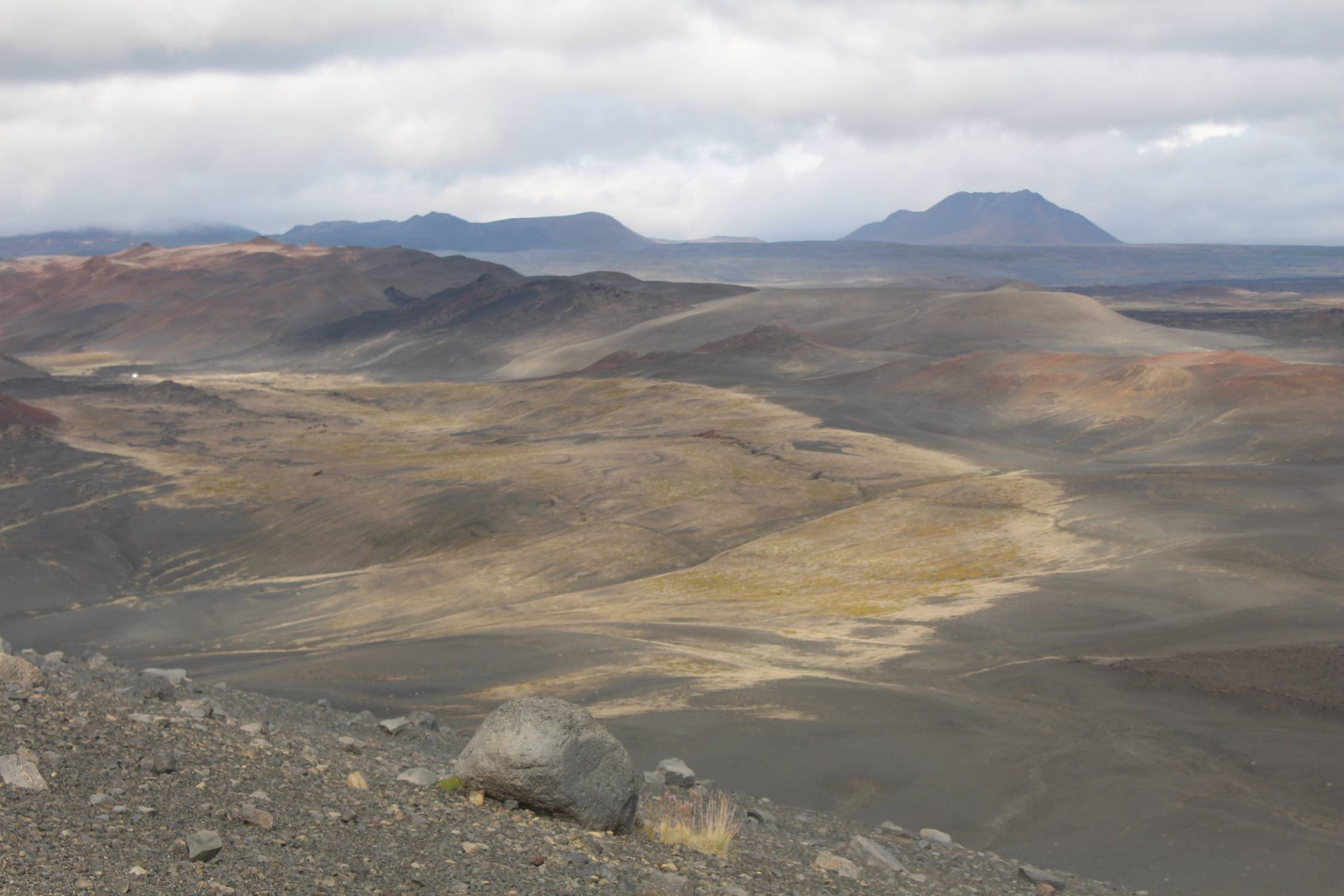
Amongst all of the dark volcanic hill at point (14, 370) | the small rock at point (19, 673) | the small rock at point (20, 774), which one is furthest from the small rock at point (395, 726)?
the dark volcanic hill at point (14, 370)

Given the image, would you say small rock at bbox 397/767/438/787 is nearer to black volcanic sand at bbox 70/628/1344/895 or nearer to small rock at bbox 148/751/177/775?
small rock at bbox 148/751/177/775

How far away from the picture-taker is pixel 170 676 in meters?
13.4

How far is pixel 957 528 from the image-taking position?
34.9m

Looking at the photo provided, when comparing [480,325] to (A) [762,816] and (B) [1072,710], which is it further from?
(A) [762,816]

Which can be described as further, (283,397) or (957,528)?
(283,397)

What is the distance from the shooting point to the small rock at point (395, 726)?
1191cm

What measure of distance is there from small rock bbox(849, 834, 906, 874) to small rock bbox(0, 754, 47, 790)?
245 inches

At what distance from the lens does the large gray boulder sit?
804 centimetres

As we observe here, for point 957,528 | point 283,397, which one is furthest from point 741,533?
point 283,397

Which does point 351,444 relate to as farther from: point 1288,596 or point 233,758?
point 233,758

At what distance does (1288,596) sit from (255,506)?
1324 inches

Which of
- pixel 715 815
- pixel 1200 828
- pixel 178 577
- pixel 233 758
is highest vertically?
pixel 233 758

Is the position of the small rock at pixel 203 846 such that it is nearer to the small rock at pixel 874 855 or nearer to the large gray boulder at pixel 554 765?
the large gray boulder at pixel 554 765

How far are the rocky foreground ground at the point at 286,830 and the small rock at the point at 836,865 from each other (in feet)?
0.08
